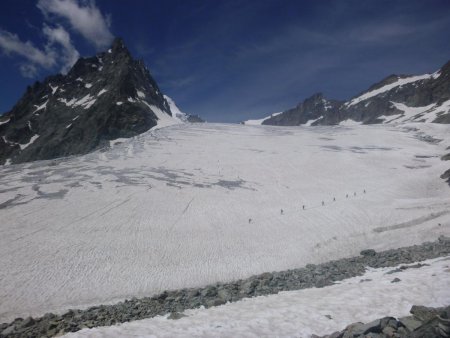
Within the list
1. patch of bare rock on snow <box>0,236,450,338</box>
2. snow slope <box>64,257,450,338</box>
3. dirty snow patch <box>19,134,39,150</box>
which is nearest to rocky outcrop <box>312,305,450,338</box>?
patch of bare rock on snow <box>0,236,450,338</box>

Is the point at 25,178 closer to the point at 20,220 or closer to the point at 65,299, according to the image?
the point at 20,220

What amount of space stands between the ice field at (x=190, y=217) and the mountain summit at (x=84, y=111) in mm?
72624

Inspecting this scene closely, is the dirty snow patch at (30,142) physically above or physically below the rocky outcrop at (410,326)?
above

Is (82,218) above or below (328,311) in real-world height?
above

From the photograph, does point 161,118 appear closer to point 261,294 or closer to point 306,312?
point 261,294

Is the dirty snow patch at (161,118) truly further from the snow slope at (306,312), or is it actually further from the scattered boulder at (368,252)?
the snow slope at (306,312)

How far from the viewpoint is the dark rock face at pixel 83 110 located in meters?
124

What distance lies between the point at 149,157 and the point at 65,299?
3592 centimetres

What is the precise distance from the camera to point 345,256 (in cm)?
2364

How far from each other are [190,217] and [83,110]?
131 m

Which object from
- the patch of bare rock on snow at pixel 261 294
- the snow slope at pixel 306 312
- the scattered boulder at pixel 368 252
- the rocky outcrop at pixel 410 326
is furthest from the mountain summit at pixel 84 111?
the rocky outcrop at pixel 410 326

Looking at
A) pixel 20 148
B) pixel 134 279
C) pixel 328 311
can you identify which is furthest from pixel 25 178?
pixel 20 148

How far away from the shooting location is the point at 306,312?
11.5 meters

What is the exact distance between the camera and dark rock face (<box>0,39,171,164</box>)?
12388 cm
